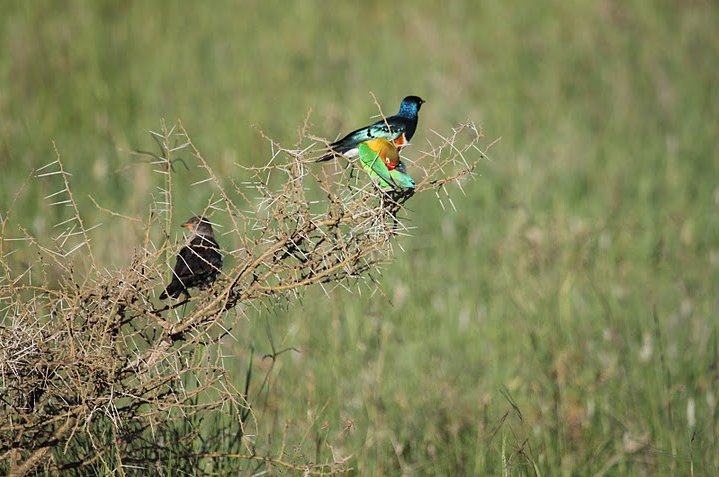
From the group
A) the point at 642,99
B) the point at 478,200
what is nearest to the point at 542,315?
the point at 478,200

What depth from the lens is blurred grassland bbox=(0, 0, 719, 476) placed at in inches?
199

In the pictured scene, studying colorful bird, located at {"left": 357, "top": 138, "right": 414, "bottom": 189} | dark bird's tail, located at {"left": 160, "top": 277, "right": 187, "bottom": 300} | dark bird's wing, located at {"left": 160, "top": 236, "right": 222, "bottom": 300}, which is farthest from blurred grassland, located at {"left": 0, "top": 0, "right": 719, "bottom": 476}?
dark bird's tail, located at {"left": 160, "top": 277, "right": 187, "bottom": 300}

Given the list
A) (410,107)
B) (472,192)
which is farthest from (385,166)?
(472,192)

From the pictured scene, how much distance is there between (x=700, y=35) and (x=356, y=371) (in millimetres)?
8146

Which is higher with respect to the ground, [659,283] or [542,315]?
[659,283]

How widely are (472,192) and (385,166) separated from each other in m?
4.87

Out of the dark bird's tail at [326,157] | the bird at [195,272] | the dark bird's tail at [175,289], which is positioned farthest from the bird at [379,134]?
the dark bird's tail at [175,289]

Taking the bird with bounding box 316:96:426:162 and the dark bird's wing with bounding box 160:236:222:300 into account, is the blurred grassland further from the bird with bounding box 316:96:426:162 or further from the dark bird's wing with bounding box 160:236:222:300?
the dark bird's wing with bounding box 160:236:222:300

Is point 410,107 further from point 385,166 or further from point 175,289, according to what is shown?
point 175,289

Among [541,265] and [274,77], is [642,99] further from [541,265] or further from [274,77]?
[541,265]

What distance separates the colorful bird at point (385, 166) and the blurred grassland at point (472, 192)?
46 centimetres

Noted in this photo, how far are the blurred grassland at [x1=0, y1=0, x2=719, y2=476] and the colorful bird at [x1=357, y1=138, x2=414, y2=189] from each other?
0.46 m

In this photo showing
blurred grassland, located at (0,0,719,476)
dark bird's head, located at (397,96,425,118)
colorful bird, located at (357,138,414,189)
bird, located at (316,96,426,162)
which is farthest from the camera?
blurred grassland, located at (0,0,719,476)

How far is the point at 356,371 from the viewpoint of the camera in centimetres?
548
